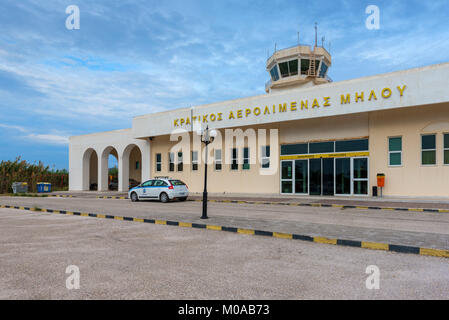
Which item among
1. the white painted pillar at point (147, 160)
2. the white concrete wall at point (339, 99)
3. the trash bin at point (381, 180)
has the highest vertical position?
the white concrete wall at point (339, 99)

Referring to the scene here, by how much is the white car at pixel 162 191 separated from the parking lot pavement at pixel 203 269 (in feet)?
35.1

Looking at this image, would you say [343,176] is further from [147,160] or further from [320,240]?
[147,160]

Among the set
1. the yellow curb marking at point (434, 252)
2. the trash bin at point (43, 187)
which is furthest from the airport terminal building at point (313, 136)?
the yellow curb marking at point (434, 252)

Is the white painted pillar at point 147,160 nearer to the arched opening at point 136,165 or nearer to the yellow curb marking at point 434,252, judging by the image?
the arched opening at point 136,165

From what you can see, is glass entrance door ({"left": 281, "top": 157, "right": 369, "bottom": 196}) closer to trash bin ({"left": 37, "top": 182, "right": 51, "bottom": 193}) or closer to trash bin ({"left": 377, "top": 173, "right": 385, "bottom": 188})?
trash bin ({"left": 377, "top": 173, "right": 385, "bottom": 188})

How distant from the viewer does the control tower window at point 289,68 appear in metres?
29.8

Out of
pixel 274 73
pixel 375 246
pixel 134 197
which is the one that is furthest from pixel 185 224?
pixel 274 73

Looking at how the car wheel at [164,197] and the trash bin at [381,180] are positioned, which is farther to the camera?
the car wheel at [164,197]

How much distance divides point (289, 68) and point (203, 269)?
2740 cm

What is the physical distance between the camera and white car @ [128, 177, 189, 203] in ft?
63.2

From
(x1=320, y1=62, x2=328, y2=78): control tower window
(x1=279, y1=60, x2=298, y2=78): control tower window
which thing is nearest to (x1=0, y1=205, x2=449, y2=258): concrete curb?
(x1=279, y1=60, x2=298, y2=78): control tower window

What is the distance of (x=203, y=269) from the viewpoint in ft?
17.7
